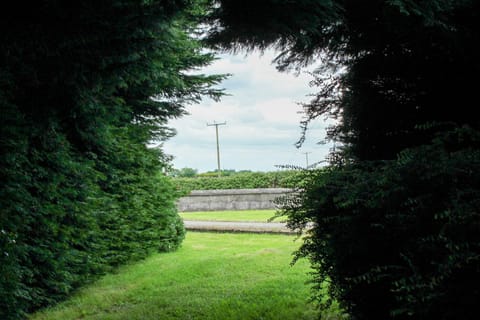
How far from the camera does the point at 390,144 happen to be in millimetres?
3594

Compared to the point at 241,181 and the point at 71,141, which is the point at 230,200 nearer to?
the point at 241,181

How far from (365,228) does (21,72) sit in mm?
3315

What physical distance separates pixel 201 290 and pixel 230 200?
14459 mm

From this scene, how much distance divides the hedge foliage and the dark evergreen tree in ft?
2.86

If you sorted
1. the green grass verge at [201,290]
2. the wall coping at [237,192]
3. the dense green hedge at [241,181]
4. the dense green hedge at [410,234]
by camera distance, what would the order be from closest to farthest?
the dense green hedge at [410,234], the green grass verge at [201,290], the wall coping at [237,192], the dense green hedge at [241,181]

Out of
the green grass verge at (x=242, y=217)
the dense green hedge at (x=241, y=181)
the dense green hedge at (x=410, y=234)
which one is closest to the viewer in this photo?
the dense green hedge at (x=410, y=234)

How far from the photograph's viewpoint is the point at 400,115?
3.52 metres

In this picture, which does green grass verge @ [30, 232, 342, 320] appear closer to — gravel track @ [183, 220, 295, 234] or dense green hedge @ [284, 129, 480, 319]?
dense green hedge @ [284, 129, 480, 319]

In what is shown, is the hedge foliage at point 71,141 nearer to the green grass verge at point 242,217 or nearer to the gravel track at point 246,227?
the gravel track at point 246,227

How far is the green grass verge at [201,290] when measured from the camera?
4660 mm

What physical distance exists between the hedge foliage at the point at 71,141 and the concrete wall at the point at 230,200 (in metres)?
11.3

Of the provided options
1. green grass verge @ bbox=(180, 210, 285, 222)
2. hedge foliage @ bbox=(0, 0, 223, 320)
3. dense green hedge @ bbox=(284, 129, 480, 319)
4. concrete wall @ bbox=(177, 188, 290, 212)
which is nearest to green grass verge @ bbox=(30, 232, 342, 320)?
hedge foliage @ bbox=(0, 0, 223, 320)

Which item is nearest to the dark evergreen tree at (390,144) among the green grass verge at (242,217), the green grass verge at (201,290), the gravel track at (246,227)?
the green grass verge at (201,290)

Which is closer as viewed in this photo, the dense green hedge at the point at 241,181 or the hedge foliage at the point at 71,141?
the hedge foliage at the point at 71,141
